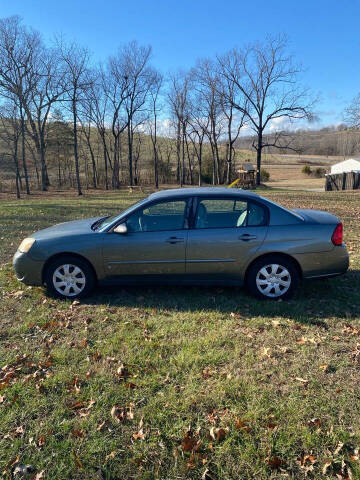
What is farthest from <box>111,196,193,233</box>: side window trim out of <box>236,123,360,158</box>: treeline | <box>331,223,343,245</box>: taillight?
<box>236,123,360,158</box>: treeline

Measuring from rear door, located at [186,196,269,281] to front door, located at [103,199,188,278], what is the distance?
170mm

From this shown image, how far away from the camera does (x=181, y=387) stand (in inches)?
114

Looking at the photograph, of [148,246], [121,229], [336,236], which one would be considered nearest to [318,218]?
[336,236]

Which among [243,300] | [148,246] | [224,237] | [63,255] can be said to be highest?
[224,237]

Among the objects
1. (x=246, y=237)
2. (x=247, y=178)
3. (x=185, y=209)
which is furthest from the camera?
(x=247, y=178)

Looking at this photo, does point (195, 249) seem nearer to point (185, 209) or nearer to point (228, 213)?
point (185, 209)

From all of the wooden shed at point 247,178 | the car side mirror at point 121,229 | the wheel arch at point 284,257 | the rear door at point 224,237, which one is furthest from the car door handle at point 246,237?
the wooden shed at point 247,178

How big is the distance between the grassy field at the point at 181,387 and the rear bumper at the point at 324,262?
41cm

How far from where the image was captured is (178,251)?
452 centimetres

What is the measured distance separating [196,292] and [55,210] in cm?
1164

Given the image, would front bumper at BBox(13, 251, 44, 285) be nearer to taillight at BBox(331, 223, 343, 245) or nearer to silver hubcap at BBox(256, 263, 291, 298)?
silver hubcap at BBox(256, 263, 291, 298)

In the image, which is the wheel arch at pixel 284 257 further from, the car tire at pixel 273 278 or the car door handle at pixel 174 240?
the car door handle at pixel 174 240

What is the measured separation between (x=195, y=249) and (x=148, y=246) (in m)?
0.66

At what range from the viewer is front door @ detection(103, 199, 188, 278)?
452 cm
